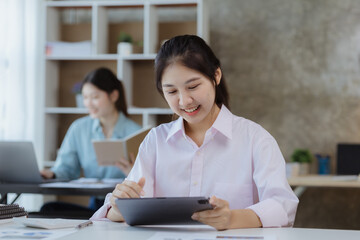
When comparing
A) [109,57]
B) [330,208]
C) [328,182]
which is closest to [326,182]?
[328,182]

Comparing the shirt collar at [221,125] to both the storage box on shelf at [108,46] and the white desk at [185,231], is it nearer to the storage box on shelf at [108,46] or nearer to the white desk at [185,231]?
the white desk at [185,231]

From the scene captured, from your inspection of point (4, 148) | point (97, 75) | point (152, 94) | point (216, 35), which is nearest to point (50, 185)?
point (4, 148)

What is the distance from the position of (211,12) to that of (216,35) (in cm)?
20

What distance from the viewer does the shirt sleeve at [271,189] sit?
5.14 feet

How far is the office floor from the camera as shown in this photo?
466cm

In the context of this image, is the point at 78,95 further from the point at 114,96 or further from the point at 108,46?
the point at 114,96

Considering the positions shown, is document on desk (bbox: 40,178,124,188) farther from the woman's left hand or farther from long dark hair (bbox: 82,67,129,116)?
the woman's left hand

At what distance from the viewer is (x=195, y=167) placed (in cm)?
177

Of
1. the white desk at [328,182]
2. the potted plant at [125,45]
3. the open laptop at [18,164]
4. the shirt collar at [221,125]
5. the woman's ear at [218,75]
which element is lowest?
the white desk at [328,182]

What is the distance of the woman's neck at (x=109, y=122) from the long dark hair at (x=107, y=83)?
0.05 m

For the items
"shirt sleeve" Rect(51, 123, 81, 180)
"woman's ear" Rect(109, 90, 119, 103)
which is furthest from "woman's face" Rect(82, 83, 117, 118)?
"shirt sleeve" Rect(51, 123, 81, 180)

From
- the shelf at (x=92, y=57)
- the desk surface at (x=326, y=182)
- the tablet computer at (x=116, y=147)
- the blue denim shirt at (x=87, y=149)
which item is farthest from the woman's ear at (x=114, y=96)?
the desk surface at (x=326, y=182)

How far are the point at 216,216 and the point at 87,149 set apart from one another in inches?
92.8

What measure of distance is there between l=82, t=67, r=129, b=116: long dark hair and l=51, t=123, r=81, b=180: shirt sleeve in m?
0.33
